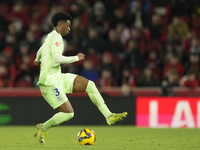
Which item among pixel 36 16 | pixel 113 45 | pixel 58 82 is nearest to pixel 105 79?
pixel 113 45

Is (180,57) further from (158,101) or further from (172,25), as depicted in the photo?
(158,101)

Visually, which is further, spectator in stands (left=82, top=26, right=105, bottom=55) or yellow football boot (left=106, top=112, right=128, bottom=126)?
spectator in stands (left=82, top=26, right=105, bottom=55)

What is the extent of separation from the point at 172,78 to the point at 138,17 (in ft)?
10.3

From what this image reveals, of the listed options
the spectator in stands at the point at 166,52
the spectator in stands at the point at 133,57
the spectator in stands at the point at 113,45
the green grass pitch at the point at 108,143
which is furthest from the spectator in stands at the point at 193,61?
the green grass pitch at the point at 108,143

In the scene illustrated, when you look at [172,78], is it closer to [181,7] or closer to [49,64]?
[181,7]

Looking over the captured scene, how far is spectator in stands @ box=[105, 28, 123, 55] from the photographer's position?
14.2 metres

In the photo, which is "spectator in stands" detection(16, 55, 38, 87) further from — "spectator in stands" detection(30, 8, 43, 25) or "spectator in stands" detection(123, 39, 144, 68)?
"spectator in stands" detection(123, 39, 144, 68)

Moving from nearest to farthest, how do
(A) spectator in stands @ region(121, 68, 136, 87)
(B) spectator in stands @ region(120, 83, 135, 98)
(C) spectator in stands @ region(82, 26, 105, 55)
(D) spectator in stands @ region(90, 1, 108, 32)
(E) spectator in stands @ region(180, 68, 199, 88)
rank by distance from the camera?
(B) spectator in stands @ region(120, 83, 135, 98), (E) spectator in stands @ region(180, 68, 199, 88), (A) spectator in stands @ region(121, 68, 136, 87), (C) spectator in stands @ region(82, 26, 105, 55), (D) spectator in stands @ region(90, 1, 108, 32)

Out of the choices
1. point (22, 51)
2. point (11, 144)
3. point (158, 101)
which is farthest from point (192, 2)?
point (11, 144)

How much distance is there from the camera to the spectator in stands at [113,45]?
14.2 m

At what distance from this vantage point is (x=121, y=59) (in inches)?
554

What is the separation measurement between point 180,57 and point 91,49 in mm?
2691

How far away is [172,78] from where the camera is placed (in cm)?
1266

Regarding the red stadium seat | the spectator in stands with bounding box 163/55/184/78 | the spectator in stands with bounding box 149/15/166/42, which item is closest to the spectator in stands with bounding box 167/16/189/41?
the spectator in stands with bounding box 149/15/166/42
